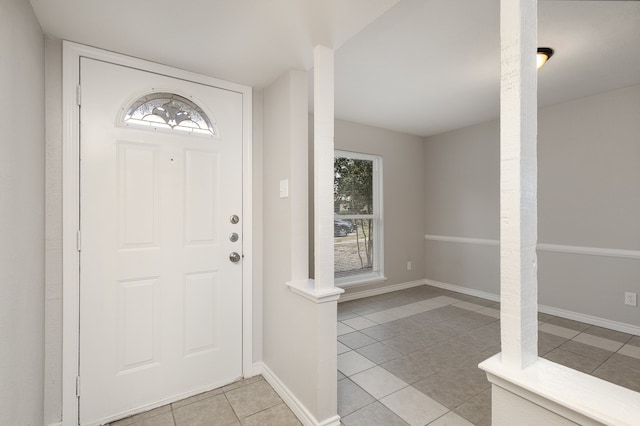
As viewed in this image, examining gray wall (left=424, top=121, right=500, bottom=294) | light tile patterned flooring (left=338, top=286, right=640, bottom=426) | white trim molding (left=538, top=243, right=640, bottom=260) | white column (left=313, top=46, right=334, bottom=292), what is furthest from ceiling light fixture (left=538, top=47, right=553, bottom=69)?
light tile patterned flooring (left=338, top=286, right=640, bottom=426)

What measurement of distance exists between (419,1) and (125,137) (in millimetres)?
1937

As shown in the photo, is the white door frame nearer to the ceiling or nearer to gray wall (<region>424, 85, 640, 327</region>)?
the ceiling

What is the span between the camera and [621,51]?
7.47 feet

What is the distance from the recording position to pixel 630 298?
2979mm

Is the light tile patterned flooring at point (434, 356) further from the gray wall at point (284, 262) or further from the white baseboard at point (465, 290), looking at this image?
the gray wall at point (284, 262)

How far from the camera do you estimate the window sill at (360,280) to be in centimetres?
402

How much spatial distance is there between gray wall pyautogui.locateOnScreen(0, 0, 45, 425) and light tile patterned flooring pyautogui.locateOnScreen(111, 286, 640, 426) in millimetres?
723

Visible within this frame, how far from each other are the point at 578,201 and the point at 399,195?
210cm

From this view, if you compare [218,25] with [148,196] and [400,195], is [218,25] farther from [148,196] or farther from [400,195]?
[400,195]

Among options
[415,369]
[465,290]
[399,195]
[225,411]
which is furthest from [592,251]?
[225,411]

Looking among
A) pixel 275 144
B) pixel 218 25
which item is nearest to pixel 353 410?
pixel 275 144

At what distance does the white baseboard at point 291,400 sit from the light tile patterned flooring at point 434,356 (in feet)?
0.60

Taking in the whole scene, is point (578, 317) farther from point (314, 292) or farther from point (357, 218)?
point (314, 292)

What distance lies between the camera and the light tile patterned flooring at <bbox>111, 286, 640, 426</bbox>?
1847 millimetres
